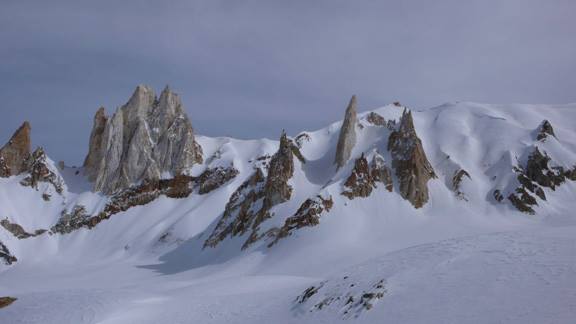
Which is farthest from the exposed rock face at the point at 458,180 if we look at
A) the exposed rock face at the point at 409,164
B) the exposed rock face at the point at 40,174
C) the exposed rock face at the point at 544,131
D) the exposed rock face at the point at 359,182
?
the exposed rock face at the point at 40,174

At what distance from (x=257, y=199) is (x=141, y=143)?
37359mm

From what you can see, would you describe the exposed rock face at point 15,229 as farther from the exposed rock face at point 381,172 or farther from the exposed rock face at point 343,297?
the exposed rock face at point 343,297

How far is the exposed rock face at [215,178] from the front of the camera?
9250 centimetres

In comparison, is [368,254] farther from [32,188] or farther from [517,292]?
[32,188]

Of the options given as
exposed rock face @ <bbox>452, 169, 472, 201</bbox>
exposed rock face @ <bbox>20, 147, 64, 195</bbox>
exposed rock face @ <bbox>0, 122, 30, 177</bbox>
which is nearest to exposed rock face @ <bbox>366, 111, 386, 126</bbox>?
exposed rock face @ <bbox>452, 169, 472, 201</bbox>

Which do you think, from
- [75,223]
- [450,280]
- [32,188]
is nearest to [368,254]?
[450,280]

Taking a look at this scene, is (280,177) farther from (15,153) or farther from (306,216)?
(15,153)

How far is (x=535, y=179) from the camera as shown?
6806cm

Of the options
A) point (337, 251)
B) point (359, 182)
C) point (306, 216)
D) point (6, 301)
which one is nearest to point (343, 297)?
point (6, 301)

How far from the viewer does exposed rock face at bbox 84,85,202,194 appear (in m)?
97.1

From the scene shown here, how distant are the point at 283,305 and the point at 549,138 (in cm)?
6429

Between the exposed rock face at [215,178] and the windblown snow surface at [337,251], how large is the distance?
190 centimetres

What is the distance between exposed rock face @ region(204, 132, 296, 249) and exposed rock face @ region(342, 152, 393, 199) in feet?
29.7

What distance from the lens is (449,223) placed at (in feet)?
197
